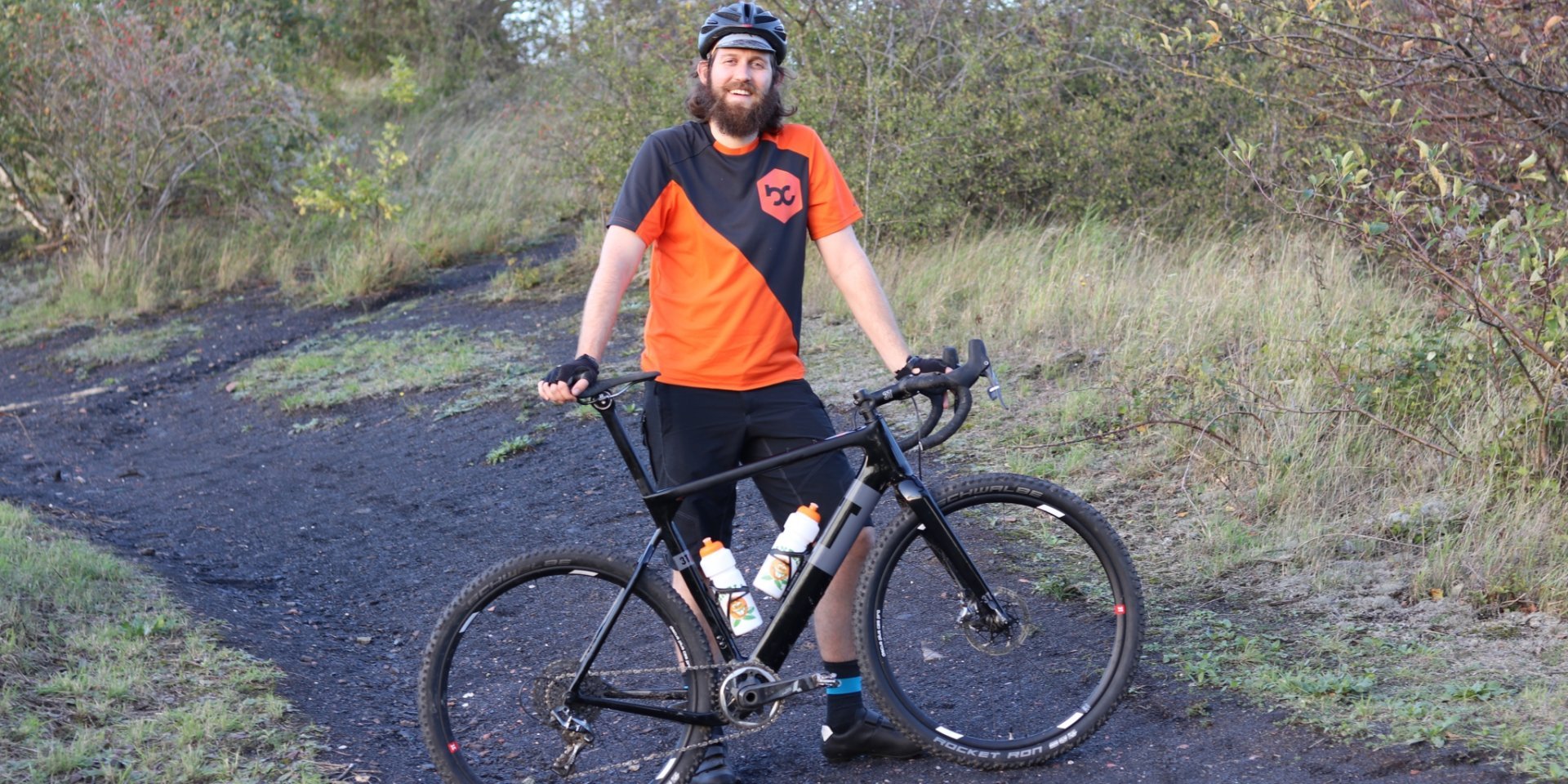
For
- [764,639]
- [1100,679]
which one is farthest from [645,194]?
[1100,679]

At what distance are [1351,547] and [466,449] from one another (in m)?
4.86

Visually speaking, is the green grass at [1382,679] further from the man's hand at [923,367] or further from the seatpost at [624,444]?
the seatpost at [624,444]

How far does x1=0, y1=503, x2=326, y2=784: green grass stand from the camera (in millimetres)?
3893

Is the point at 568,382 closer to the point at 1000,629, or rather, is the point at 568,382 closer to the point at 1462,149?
the point at 1000,629

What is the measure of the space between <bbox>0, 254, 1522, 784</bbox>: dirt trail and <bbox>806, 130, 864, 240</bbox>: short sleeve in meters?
1.47

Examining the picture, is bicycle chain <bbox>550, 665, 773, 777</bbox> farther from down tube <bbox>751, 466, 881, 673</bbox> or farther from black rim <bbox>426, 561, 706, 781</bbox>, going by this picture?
down tube <bbox>751, 466, 881, 673</bbox>

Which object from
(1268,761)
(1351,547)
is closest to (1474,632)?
(1351,547)

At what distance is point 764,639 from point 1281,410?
3163mm

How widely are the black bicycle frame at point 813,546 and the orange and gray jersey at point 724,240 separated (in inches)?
10.8

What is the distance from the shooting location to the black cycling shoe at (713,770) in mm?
3750

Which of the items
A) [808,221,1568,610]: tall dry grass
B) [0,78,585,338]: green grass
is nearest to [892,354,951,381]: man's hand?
[808,221,1568,610]: tall dry grass

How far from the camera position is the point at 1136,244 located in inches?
397

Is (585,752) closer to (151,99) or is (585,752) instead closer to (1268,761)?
(1268,761)

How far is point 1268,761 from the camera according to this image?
12.4 ft
